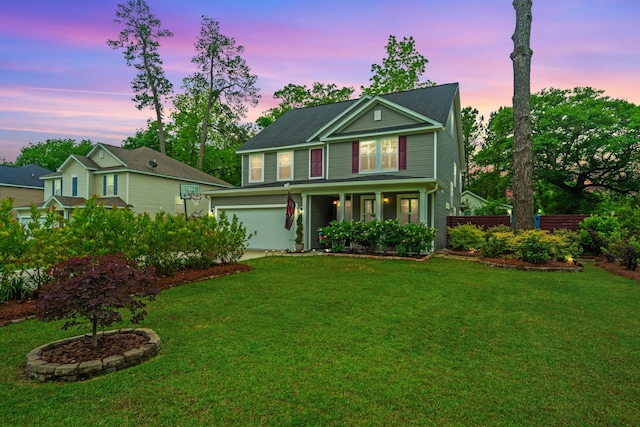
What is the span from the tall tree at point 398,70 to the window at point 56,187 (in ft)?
82.2

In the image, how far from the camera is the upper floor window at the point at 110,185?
20.9 metres

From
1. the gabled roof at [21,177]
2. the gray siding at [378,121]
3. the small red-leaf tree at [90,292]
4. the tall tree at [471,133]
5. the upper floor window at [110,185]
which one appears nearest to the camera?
the small red-leaf tree at [90,292]

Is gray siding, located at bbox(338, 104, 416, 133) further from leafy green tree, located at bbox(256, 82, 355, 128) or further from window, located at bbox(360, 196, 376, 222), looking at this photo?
leafy green tree, located at bbox(256, 82, 355, 128)

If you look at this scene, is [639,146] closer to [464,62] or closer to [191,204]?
[464,62]

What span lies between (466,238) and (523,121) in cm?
493

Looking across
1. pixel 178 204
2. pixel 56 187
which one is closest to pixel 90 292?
pixel 178 204

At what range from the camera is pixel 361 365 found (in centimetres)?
317

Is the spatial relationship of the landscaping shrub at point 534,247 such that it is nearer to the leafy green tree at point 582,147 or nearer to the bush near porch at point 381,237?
the bush near porch at point 381,237

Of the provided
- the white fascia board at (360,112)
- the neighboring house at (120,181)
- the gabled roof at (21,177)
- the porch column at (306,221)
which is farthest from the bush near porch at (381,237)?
the gabled roof at (21,177)

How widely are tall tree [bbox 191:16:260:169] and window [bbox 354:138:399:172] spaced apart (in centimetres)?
1892

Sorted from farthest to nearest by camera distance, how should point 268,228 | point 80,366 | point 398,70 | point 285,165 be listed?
point 398,70
point 285,165
point 268,228
point 80,366

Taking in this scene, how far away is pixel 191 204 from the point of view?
935 inches

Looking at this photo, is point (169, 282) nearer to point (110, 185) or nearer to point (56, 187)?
point (110, 185)

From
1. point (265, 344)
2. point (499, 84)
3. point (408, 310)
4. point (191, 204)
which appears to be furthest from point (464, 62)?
point (191, 204)
